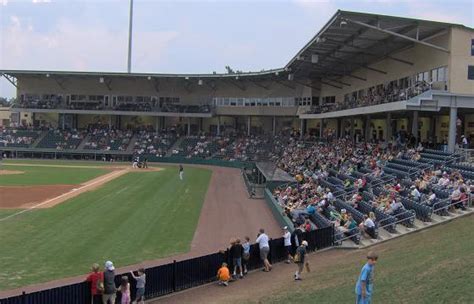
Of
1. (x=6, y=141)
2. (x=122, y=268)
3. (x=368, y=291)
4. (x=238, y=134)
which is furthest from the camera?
(x=238, y=134)

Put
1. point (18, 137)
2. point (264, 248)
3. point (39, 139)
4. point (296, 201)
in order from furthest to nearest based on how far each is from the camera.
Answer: point (39, 139) < point (18, 137) < point (296, 201) < point (264, 248)

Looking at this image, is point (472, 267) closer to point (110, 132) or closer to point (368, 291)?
point (368, 291)

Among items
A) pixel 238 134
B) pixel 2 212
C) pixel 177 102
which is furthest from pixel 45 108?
pixel 2 212

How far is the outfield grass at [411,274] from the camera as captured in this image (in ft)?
34.4

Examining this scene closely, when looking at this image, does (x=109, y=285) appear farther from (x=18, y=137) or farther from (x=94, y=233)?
(x=18, y=137)

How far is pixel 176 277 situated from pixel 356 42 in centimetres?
2730

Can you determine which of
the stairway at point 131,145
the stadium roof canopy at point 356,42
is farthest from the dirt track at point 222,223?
the stairway at point 131,145

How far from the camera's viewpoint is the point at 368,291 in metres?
9.12

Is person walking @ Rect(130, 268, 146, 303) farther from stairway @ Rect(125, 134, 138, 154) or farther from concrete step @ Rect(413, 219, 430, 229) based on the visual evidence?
stairway @ Rect(125, 134, 138, 154)

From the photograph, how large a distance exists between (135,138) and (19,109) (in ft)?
57.1

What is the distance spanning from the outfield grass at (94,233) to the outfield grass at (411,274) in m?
6.92

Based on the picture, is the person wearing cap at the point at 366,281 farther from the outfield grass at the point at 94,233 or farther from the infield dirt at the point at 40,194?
the infield dirt at the point at 40,194

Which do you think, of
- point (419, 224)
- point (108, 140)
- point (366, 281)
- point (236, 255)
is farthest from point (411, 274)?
point (108, 140)

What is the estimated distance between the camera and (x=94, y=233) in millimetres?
22266
